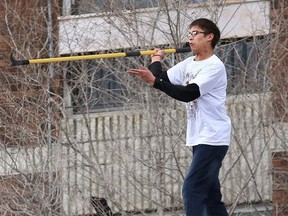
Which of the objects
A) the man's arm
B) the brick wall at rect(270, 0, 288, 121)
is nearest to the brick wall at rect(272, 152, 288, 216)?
the brick wall at rect(270, 0, 288, 121)

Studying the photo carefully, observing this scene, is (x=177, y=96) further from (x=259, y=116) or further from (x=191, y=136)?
(x=259, y=116)

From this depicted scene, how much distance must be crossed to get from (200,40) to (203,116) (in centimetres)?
53

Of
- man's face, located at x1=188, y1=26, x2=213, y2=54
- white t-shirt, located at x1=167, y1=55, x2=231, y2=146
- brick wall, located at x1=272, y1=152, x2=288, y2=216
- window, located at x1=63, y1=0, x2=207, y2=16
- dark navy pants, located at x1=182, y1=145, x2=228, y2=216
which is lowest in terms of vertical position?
brick wall, located at x1=272, y1=152, x2=288, y2=216

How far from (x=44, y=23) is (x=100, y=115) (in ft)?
3.99

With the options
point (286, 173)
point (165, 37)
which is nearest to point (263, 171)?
point (286, 173)

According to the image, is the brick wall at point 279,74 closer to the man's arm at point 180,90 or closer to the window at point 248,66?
the window at point 248,66

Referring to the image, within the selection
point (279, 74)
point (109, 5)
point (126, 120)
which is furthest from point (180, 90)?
point (126, 120)

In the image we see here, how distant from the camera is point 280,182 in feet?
36.2

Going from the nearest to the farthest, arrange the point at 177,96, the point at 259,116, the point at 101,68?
the point at 177,96
the point at 259,116
the point at 101,68

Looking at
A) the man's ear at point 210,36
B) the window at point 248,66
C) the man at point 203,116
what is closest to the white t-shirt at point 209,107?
the man at point 203,116

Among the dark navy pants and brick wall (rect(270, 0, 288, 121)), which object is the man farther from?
brick wall (rect(270, 0, 288, 121))

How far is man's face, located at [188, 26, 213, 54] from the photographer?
7.46m

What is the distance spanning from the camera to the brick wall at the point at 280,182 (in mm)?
10961

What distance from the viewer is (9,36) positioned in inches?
464
